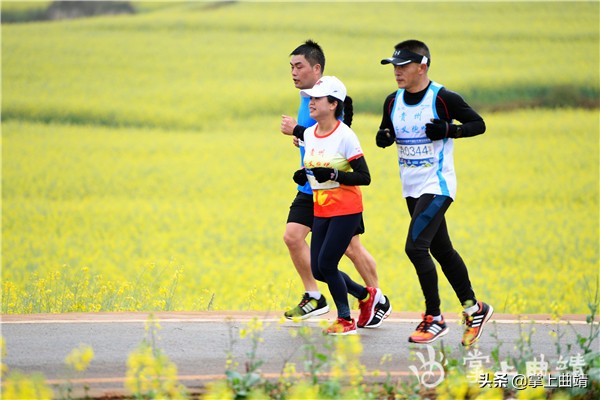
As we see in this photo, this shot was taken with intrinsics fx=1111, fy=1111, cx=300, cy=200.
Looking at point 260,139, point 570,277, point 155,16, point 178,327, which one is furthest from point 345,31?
point 178,327

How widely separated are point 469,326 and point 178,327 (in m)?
2.13

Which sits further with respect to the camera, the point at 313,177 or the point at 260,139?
the point at 260,139

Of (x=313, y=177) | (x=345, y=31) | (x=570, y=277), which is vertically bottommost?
(x=570, y=277)

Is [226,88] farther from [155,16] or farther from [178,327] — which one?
[178,327]

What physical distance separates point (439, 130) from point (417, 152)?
0.29 m

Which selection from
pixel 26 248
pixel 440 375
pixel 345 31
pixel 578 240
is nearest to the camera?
pixel 440 375

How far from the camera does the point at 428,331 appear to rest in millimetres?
7645

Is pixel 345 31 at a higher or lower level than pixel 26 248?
higher

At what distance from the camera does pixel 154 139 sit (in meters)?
25.8

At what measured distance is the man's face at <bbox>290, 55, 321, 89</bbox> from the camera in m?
8.35

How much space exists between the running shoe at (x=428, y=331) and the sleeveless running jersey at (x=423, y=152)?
879 mm

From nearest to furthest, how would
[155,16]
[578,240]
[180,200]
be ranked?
1. [578,240]
2. [180,200]
3. [155,16]

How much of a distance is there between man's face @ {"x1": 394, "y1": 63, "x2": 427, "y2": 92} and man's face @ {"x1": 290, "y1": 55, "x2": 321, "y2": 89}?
887mm

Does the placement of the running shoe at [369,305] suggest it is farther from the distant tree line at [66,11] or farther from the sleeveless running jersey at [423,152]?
the distant tree line at [66,11]
